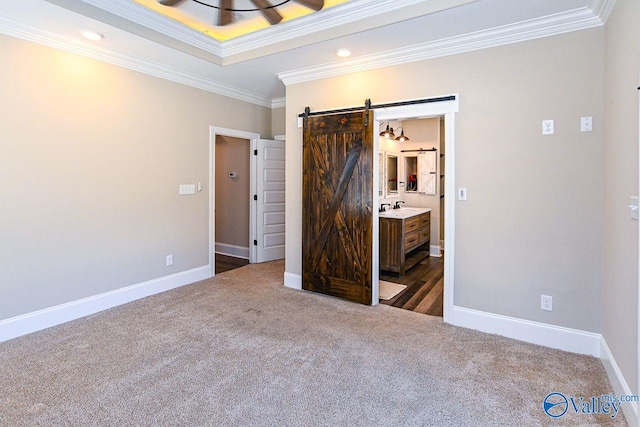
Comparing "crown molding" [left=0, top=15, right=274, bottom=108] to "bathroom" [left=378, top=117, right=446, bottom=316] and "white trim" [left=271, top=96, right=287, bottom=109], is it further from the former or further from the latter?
"bathroom" [left=378, top=117, right=446, bottom=316]

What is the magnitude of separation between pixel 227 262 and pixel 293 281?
5.97 feet

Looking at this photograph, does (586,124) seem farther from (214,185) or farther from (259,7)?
(214,185)

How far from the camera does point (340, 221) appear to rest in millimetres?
3828

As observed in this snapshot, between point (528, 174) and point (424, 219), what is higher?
point (528, 174)

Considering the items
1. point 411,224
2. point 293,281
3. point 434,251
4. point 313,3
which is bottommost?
point 293,281

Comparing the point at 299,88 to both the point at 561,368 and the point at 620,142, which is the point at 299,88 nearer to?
the point at 620,142

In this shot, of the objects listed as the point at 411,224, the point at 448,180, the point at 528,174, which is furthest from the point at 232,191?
the point at 528,174

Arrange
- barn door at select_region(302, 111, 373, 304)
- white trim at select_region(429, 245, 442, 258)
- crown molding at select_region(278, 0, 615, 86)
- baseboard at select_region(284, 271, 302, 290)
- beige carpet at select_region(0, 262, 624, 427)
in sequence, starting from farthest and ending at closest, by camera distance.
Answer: white trim at select_region(429, 245, 442, 258)
baseboard at select_region(284, 271, 302, 290)
barn door at select_region(302, 111, 373, 304)
crown molding at select_region(278, 0, 615, 86)
beige carpet at select_region(0, 262, 624, 427)

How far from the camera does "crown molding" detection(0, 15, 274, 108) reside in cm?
284

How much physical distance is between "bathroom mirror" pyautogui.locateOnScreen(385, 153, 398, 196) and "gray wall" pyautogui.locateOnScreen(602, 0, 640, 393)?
3.97 m

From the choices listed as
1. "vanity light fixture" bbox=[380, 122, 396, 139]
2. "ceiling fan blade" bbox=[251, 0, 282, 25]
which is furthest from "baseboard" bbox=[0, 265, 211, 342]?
"vanity light fixture" bbox=[380, 122, 396, 139]

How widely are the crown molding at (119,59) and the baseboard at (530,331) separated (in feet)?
12.9

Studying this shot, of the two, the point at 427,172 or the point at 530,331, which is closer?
the point at 530,331

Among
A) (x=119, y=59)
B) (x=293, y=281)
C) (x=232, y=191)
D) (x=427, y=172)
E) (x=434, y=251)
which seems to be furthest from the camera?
(x=427, y=172)
